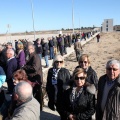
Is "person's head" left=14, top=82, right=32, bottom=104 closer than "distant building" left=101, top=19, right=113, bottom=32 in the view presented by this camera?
Yes

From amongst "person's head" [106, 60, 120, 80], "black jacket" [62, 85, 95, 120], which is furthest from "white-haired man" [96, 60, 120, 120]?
"black jacket" [62, 85, 95, 120]

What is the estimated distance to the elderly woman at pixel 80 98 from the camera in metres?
4.00

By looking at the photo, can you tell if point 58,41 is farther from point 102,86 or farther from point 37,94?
point 102,86

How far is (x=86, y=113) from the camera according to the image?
4113mm

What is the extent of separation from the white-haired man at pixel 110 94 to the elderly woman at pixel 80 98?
6.0 inches

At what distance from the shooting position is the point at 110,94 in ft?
11.6

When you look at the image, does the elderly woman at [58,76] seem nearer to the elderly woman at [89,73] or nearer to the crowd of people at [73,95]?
the crowd of people at [73,95]

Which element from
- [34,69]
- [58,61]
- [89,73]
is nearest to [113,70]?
[89,73]

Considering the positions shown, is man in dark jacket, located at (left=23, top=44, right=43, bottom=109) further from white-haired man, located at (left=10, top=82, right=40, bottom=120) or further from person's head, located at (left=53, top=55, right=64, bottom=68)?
white-haired man, located at (left=10, top=82, right=40, bottom=120)

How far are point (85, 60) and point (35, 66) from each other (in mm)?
1421

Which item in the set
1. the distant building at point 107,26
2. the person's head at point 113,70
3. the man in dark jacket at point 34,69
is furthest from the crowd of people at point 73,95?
the distant building at point 107,26

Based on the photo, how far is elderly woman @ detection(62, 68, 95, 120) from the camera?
400 cm

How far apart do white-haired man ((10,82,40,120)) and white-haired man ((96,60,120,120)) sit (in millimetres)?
1142

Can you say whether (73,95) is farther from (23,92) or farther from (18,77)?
(23,92)
